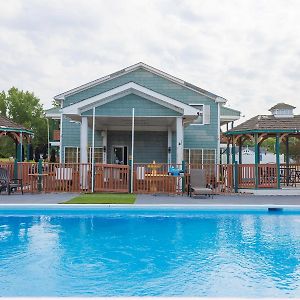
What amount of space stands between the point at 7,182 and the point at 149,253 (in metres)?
9.90

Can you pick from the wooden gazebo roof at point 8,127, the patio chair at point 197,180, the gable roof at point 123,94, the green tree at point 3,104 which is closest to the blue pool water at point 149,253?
the patio chair at point 197,180

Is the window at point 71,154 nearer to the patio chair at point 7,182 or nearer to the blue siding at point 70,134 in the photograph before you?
the blue siding at point 70,134

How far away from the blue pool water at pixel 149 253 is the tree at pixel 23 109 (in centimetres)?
5565

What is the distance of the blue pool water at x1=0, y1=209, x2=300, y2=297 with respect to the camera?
5.84m

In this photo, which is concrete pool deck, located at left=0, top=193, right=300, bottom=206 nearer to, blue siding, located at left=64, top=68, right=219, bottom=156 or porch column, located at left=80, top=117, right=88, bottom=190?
porch column, located at left=80, top=117, right=88, bottom=190

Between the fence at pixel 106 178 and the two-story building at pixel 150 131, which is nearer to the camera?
the fence at pixel 106 178

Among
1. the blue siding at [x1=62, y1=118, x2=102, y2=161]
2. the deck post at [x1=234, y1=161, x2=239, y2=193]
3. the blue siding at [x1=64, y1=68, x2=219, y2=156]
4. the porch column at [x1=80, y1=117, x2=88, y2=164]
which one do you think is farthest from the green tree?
the deck post at [x1=234, y1=161, x2=239, y2=193]

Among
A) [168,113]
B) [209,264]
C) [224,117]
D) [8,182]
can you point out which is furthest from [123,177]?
[224,117]

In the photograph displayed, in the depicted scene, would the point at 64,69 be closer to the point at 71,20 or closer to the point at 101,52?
the point at 101,52

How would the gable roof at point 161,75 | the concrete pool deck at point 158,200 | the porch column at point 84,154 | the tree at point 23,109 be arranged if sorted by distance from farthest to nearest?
the tree at point 23,109 → the gable roof at point 161,75 → the porch column at point 84,154 → the concrete pool deck at point 158,200

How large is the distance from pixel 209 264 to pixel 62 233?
4301 mm

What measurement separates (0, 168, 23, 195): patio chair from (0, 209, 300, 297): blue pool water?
363 centimetres

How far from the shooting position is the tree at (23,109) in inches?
2591

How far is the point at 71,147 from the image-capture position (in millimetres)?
24062
